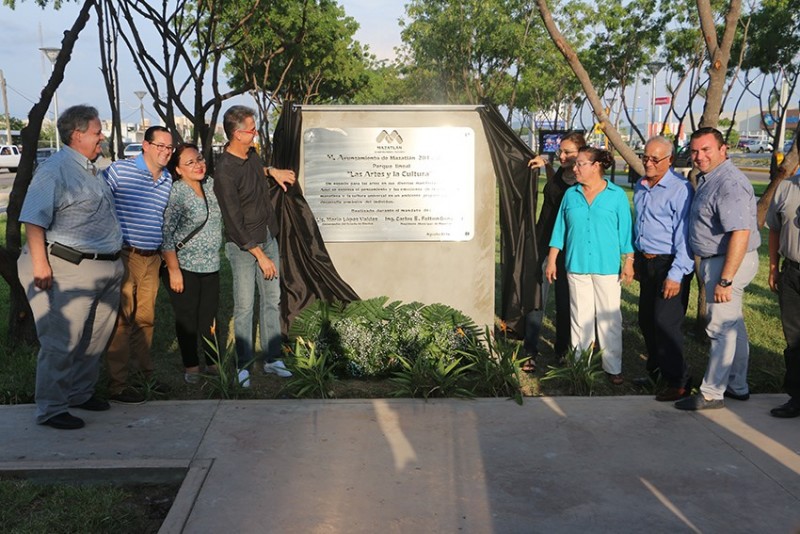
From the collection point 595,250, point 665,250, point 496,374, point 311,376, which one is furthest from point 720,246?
point 311,376

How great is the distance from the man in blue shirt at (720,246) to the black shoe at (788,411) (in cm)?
31

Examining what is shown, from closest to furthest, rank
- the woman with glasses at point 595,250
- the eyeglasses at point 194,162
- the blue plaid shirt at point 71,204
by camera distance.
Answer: the blue plaid shirt at point 71,204 < the eyeglasses at point 194,162 < the woman with glasses at point 595,250

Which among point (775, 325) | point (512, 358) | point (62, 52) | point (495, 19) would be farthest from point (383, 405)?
point (495, 19)

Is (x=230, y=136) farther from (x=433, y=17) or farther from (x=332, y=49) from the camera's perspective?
(x=433, y=17)

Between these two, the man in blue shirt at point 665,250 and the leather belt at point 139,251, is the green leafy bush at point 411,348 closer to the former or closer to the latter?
the man in blue shirt at point 665,250

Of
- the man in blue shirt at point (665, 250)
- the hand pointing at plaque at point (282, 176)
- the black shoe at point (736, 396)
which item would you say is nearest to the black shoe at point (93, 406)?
the hand pointing at plaque at point (282, 176)

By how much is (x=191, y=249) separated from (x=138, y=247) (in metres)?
0.36

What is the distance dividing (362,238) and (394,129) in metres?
0.89

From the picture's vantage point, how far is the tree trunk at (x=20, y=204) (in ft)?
18.5

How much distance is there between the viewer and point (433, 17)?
90.3ft

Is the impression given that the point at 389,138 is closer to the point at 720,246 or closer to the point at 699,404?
the point at 720,246

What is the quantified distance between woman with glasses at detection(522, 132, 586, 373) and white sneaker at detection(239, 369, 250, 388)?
205 centimetres

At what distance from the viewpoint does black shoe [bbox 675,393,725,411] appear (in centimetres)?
463

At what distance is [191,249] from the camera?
4988mm
